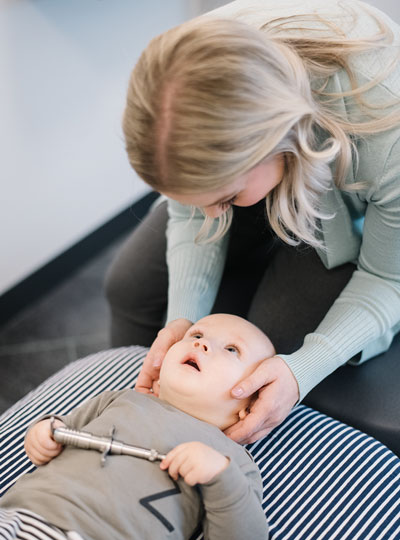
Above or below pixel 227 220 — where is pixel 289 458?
below

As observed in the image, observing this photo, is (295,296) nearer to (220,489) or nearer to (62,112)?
(220,489)

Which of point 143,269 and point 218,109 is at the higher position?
point 218,109

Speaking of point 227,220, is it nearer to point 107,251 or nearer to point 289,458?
point 289,458

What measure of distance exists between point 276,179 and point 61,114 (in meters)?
1.04

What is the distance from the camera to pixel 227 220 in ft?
3.59

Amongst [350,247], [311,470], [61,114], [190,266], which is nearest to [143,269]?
[190,266]

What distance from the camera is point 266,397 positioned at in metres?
0.87

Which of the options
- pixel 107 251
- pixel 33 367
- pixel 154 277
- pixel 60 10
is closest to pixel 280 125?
pixel 154 277

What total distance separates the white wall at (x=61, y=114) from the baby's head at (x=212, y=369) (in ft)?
3.07

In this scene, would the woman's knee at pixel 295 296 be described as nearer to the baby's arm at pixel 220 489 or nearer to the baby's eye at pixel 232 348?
the baby's eye at pixel 232 348

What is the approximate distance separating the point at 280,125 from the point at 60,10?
3.48 feet

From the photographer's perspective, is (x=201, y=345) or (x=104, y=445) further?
A: (x=201, y=345)

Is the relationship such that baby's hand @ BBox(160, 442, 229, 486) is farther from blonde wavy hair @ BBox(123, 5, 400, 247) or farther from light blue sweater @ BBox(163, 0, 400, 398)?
blonde wavy hair @ BBox(123, 5, 400, 247)

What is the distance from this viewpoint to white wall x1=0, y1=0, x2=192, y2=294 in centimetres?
151
